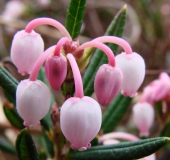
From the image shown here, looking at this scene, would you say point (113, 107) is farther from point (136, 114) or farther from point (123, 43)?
point (123, 43)

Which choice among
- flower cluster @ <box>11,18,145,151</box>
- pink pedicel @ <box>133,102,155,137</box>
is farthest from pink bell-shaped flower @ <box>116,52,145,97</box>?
pink pedicel @ <box>133,102,155,137</box>

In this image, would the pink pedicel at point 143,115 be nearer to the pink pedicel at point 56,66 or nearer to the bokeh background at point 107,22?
the pink pedicel at point 56,66

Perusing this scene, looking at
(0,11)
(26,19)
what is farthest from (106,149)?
(0,11)

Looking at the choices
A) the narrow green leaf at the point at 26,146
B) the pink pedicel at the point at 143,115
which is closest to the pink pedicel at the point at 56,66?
the narrow green leaf at the point at 26,146

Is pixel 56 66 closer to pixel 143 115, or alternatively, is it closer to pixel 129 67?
pixel 129 67

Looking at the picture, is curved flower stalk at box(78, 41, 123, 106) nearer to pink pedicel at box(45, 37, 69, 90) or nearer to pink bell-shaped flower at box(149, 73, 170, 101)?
pink pedicel at box(45, 37, 69, 90)

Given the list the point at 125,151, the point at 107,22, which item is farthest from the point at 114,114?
the point at 107,22
